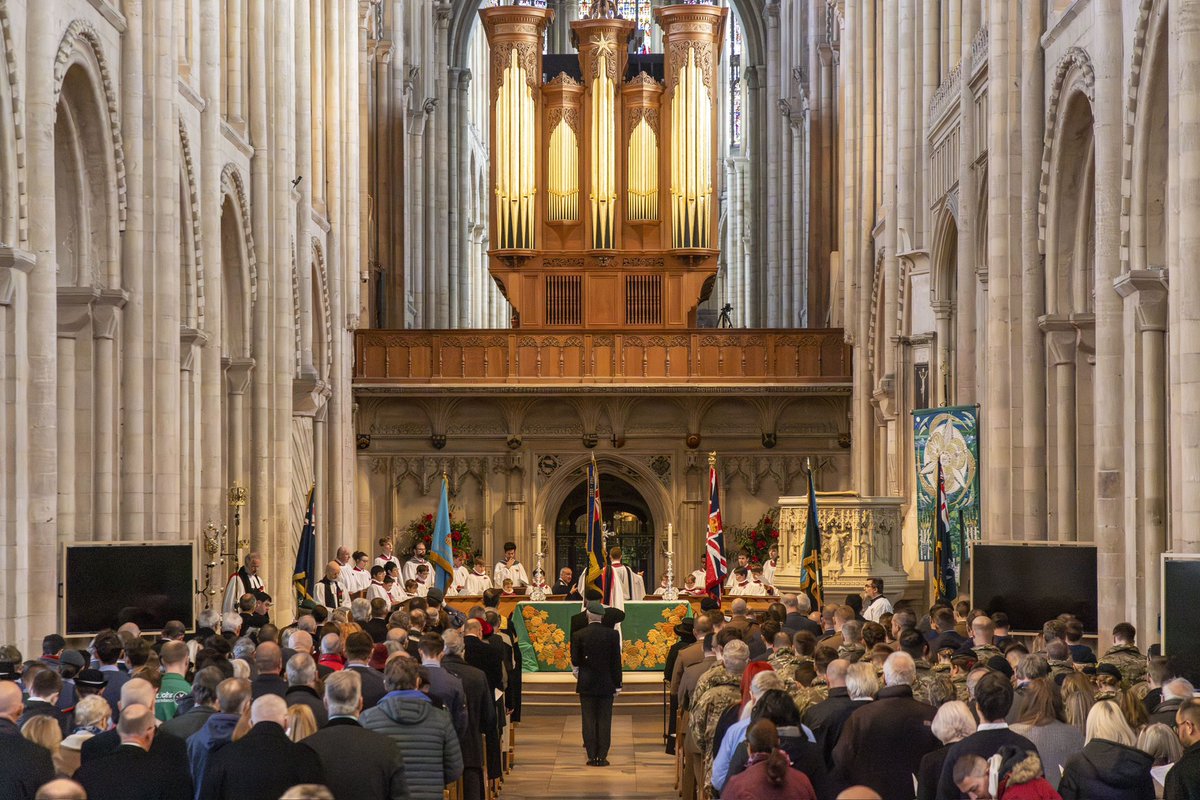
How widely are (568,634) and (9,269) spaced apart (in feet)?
29.6

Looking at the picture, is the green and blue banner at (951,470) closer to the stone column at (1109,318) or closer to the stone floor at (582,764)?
the stone column at (1109,318)

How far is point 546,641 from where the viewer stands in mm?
20703

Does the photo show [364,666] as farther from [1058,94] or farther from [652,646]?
[652,646]

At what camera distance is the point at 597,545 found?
802 inches

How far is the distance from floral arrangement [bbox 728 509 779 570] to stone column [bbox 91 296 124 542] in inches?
573

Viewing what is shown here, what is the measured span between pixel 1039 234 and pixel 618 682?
613cm

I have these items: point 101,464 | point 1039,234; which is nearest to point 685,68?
point 1039,234

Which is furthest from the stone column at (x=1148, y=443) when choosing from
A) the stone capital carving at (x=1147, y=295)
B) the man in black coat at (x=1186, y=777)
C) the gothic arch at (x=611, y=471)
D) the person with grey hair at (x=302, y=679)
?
the gothic arch at (x=611, y=471)

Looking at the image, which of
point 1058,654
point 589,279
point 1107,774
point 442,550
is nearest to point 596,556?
point 442,550

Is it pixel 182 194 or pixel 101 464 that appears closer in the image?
pixel 101 464

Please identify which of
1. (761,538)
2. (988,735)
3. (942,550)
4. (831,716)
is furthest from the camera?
(761,538)

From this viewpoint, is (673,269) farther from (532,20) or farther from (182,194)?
(182,194)

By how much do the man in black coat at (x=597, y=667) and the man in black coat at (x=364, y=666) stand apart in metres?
5.71

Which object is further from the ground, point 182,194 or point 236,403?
point 182,194
